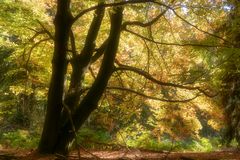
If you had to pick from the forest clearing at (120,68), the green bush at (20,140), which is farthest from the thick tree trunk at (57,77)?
the green bush at (20,140)

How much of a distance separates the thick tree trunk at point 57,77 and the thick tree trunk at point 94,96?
0.14 m

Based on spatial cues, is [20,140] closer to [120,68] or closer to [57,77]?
[120,68]

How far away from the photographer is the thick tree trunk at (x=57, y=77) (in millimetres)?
4527

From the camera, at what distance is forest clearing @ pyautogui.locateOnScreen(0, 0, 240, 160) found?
16.4ft

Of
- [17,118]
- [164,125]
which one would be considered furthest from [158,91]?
[17,118]

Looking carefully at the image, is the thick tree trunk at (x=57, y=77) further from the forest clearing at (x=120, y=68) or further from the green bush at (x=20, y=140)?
the green bush at (x=20, y=140)

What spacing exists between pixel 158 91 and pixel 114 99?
5.46 feet

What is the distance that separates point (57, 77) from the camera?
192 inches

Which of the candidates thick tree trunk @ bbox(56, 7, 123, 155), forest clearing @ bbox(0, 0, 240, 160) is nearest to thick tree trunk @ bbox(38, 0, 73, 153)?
forest clearing @ bbox(0, 0, 240, 160)

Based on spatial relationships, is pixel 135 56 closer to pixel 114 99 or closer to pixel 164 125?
pixel 114 99

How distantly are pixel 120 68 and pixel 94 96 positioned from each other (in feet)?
2.26

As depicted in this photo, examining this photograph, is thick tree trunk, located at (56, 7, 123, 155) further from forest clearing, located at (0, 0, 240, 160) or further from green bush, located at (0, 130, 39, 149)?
green bush, located at (0, 130, 39, 149)

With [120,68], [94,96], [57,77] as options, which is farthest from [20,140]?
[57,77]

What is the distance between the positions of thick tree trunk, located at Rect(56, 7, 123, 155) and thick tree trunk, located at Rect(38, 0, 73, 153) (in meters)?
0.14
